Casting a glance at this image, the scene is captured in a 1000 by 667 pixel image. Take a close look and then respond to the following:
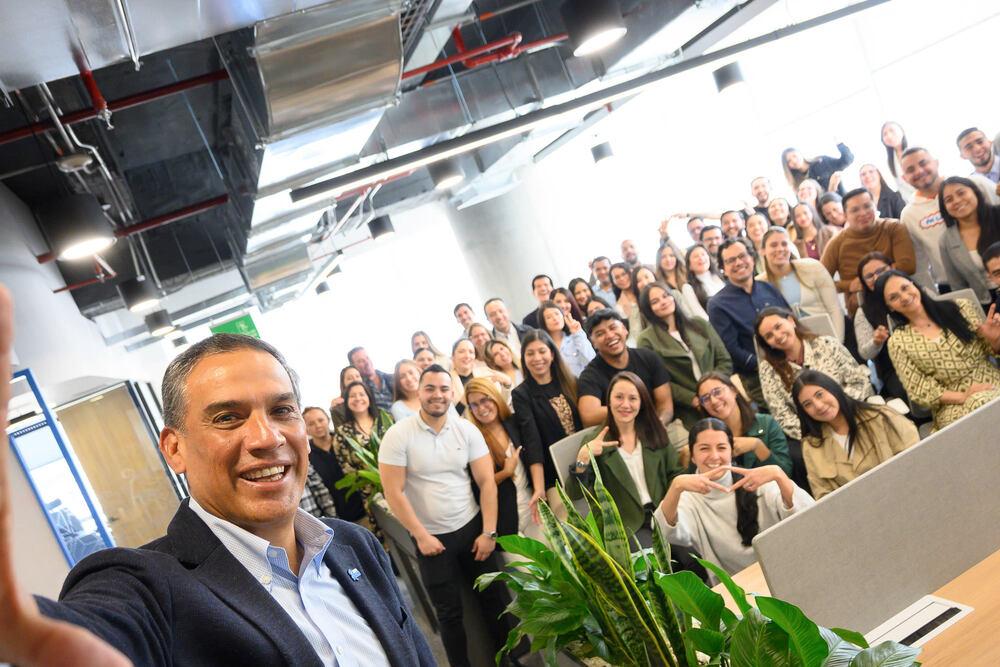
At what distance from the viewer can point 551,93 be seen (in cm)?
658

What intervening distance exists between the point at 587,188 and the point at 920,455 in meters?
9.66

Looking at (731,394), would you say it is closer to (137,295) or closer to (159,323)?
(137,295)

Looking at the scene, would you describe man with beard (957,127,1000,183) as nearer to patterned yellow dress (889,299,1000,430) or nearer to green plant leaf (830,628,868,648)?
patterned yellow dress (889,299,1000,430)

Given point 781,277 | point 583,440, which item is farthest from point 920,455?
point 781,277

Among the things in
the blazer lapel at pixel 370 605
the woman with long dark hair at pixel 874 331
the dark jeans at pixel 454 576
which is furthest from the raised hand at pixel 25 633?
the woman with long dark hair at pixel 874 331

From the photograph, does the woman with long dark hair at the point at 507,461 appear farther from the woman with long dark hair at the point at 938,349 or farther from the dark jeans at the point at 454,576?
the woman with long dark hair at the point at 938,349

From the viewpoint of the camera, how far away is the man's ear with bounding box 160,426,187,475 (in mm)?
1062

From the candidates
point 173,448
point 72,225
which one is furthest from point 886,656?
point 72,225

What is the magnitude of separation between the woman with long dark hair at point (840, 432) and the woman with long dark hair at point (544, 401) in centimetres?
132

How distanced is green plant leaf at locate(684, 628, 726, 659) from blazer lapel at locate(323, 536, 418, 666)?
0.61m

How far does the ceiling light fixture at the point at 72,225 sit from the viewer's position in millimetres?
4320

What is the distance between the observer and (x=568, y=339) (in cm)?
555

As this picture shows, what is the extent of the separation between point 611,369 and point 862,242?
1.87 metres

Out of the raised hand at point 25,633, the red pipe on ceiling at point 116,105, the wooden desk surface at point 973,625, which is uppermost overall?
the red pipe on ceiling at point 116,105
